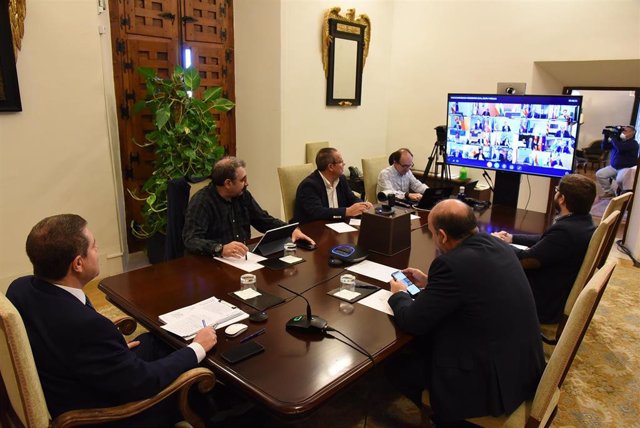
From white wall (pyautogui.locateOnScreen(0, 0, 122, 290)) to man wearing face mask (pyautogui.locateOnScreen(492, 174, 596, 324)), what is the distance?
302 cm

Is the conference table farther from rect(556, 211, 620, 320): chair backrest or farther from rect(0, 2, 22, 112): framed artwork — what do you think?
rect(0, 2, 22, 112): framed artwork

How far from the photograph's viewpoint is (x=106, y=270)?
3.73 metres

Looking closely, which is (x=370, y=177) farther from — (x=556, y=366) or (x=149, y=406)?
(x=149, y=406)

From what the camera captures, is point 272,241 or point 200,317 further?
point 272,241

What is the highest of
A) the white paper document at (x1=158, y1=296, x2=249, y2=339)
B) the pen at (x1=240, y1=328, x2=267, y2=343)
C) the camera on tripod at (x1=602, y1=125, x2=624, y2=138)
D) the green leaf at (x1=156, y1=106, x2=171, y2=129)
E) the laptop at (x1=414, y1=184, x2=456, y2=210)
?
the green leaf at (x1=156, y1=106, x2=171, y2=129)

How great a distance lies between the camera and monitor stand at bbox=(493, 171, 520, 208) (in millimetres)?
3689

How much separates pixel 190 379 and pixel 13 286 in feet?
1.95

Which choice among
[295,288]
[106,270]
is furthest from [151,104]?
[295,288]

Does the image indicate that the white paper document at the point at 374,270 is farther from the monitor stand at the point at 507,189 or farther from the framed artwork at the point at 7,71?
the framed artwork at the point at 7,71

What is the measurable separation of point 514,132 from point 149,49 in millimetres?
3017

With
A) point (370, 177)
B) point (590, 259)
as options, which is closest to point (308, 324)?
point (590, 259)

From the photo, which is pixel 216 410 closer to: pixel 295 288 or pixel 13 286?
pixel 295 288

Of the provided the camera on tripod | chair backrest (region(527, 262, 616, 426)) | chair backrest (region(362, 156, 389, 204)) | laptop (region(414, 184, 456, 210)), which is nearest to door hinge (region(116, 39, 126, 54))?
chair backrest (region(362, 156, 389, 204))

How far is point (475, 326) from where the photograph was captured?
5.05 ft
